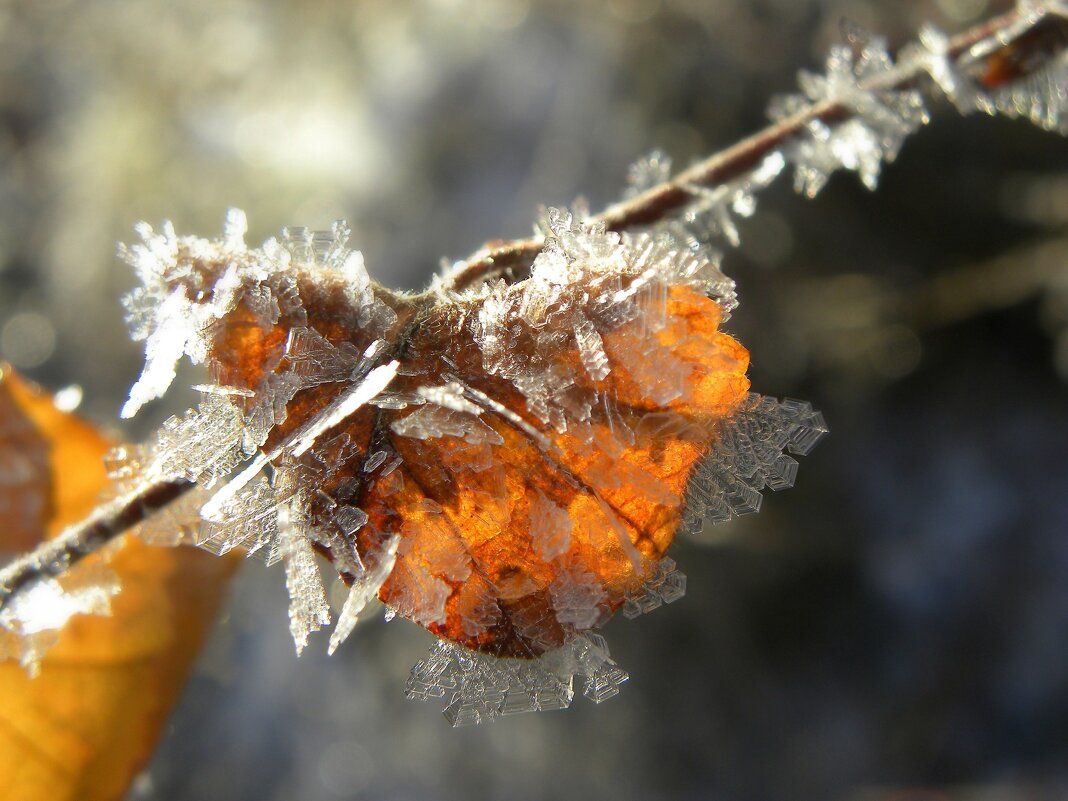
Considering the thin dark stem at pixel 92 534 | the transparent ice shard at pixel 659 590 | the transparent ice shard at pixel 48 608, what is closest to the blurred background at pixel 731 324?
the transparent ice shard at pixel 48 608

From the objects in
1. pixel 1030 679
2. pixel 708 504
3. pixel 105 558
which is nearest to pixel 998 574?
pixel 1030 679

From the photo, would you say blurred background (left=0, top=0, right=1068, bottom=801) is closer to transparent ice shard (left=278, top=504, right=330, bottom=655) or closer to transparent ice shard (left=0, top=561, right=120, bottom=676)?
transparent ice shard (left=0, top=561, right=120, bottom=676)

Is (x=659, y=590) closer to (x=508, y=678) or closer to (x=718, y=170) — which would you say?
(x=508, y=678)

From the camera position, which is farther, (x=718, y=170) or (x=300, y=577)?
(x=718, y=170)

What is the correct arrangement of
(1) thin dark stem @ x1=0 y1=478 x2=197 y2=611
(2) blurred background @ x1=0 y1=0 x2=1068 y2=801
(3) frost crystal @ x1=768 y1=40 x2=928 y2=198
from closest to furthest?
(1) thin dark stem @ x1=0 y1=478 x2=197 y2=611, (3) frost crystal @ x1=768 y1=40 x2=928 y2=198, (2) blurred background @ x1=0 y1=0 x2=1068 y2=801

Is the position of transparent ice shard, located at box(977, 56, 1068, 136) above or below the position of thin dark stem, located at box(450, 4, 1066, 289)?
below

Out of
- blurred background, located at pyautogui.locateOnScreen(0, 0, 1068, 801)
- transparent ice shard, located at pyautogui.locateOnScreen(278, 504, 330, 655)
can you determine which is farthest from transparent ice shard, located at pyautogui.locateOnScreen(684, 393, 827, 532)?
blurred background, located at pyautogui.locateOnScreen(0, 0, 1068, 801)

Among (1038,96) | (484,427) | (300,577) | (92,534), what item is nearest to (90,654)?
(92,534)
